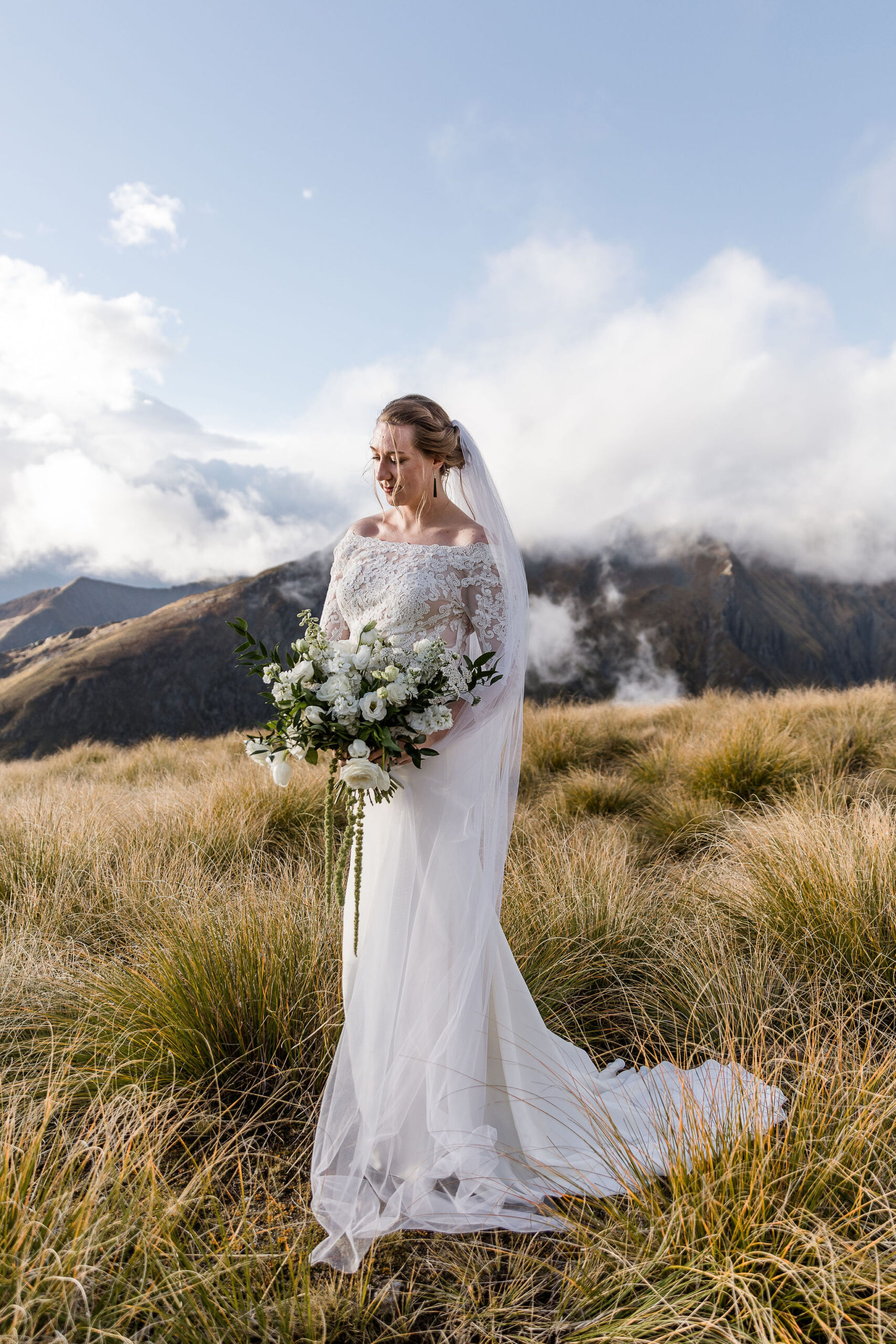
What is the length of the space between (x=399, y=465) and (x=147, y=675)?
112m

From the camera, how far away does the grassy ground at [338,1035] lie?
1.73 metres

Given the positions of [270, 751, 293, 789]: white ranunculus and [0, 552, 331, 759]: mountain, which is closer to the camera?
[270, 751, 293, 789]: white ranunculus

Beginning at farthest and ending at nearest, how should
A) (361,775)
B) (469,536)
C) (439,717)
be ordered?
(469,536) → (439,717) → (361,775)

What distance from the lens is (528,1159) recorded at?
242cm

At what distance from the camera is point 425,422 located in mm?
2895

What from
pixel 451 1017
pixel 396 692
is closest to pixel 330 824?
pixel 396 692

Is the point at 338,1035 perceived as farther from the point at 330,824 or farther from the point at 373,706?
the point at 373,706

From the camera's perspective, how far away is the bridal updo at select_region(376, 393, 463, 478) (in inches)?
113

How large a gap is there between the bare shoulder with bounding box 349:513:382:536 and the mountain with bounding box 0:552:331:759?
81723 mm

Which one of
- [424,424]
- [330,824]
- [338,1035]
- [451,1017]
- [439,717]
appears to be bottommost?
[338,1035]

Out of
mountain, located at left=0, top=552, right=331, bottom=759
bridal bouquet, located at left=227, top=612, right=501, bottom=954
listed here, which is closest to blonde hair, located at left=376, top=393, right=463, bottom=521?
bridal bouquet, located at left=227, top=612, right=501, bottom=954

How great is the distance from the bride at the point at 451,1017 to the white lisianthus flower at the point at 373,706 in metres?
Answer: 0.44

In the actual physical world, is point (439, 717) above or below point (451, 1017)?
above

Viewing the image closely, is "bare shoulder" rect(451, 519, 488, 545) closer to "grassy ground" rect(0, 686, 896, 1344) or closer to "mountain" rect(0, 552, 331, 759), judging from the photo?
"grassy ground" rect(0, 686, 896, 1344)
